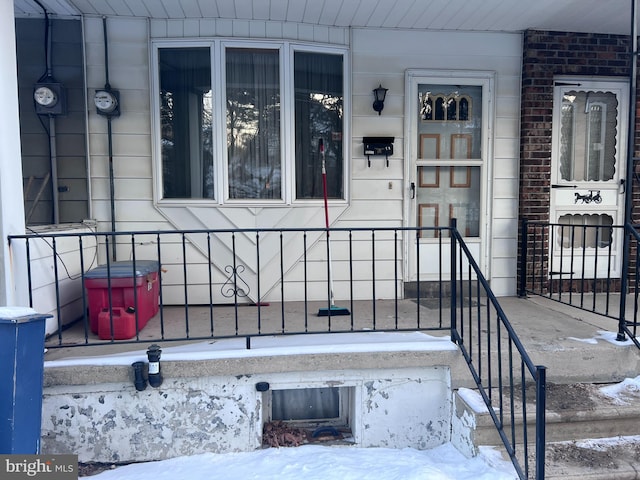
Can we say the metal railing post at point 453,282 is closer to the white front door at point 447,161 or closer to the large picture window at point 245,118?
the white front door at point 447,161

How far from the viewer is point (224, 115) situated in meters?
3.98

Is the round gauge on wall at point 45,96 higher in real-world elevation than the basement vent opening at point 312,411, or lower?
higher

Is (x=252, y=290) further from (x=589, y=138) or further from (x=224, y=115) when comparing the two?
(x=589, y=138)

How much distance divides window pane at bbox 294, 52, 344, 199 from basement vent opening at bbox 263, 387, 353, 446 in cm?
179

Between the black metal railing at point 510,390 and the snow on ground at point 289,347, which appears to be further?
the snow on ground at point 289,347

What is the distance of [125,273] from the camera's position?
3.08m

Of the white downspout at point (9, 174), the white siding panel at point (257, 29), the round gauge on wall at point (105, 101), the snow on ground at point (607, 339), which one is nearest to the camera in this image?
the white downspout at point (9, 174)

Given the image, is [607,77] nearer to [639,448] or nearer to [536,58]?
[536,58]

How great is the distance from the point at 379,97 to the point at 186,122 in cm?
172

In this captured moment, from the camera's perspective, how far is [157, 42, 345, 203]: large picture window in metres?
3.98

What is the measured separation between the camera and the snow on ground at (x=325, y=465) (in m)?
2.37

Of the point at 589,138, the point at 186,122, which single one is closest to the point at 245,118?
the point at 186,122

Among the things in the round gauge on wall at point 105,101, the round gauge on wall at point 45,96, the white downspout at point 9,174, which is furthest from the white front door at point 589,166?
the round gauge on wall at point 45,96

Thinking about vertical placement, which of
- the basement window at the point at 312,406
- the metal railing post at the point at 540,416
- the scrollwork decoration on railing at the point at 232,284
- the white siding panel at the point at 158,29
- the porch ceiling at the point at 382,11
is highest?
the porch ceiling at the point at 382,11
